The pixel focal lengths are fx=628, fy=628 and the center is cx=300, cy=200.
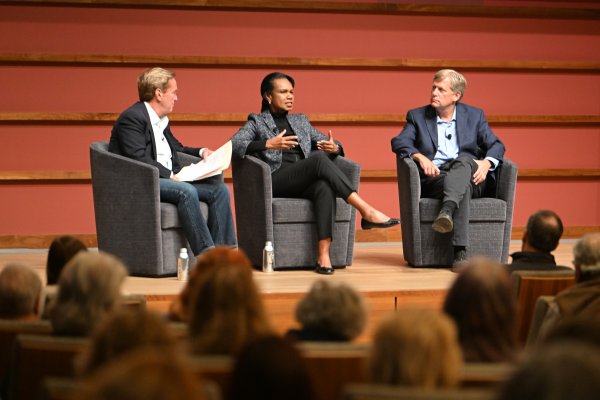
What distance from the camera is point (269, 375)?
34.9 inches

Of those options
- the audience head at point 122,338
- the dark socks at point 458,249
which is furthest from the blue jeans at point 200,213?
the audience head at point 122,338

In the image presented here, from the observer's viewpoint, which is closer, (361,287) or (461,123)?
(361,287)

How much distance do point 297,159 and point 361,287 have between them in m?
1.05

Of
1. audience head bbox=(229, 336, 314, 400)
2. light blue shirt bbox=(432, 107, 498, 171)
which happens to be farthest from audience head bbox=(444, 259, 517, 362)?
light blue shirt bbox=(432, 107, 498, 171)

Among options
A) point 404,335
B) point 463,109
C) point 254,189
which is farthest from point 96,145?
point 404,335

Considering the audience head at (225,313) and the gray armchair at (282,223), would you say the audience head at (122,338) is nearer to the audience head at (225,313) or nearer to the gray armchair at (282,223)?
the audience head at (225,313)

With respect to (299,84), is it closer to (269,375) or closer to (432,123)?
(432,123)

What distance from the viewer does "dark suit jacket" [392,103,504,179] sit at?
362 cm

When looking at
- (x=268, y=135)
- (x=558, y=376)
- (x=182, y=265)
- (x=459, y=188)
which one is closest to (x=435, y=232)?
(x=459, y=188)

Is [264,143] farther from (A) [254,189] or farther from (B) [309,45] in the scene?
(B) [309,45]

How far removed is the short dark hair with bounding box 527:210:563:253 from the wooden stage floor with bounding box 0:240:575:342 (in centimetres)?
51

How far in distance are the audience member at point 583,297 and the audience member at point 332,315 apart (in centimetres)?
62

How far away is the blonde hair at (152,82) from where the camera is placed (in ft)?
10.8

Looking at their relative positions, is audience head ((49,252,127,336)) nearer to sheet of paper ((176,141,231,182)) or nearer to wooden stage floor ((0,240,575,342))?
wooden stage floor ((0,240,575,342))
